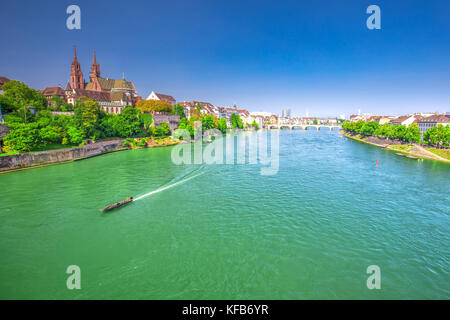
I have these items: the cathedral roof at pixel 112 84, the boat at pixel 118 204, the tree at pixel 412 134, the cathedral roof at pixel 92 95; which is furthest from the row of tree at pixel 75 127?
the tree at pixel 412 134

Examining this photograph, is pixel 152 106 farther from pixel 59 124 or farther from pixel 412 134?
pixel 412 134

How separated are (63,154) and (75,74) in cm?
5033

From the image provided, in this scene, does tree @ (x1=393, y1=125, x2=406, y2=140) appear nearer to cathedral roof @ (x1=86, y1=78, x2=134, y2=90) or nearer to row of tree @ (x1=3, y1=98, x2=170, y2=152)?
row of tree @ (x1=3, y1=98, x2=170, y2=152)

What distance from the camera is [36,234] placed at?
11.7 m

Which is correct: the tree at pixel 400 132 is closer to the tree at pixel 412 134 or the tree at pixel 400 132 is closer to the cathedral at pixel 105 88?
the tree at pixel 412 134

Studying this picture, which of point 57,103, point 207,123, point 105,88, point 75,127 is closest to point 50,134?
point 75,127

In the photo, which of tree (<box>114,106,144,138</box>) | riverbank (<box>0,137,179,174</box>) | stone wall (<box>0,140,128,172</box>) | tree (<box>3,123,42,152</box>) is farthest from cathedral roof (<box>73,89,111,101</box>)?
tree (<box>3,123,42,152</box>)

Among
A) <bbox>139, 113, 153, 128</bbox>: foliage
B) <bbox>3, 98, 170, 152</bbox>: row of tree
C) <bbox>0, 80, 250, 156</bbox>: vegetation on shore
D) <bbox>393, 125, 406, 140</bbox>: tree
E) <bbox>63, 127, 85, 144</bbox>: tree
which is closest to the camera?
<bbox>3, 98, 170, 152</bbox>: row of tree

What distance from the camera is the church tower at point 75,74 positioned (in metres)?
66.1

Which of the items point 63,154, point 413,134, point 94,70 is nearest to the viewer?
point 63,154

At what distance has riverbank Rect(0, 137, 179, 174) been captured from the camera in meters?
23.4

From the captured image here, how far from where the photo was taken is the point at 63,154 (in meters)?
28.6

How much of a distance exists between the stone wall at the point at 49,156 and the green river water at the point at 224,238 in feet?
10.5
